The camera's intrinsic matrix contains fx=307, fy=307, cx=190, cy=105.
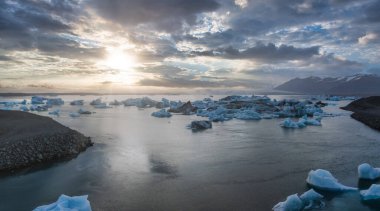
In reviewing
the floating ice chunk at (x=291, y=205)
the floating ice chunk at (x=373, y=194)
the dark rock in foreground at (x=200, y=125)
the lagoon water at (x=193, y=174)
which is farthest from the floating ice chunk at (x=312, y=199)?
the dark rock in foreground at (x=200, y=125)

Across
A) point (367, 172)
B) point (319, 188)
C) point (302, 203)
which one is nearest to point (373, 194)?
point (319, 188)

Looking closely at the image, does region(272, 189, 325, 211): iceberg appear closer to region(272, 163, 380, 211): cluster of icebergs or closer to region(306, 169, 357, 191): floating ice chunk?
region(272, 163, 380, 211): cluster of icebergs

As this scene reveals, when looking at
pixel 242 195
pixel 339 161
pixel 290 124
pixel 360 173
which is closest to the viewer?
pixel 242 195

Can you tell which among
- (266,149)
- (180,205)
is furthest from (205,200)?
(266,149)

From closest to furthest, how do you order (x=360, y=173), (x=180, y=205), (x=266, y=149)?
1. (x=180, y=205)
2. (x=360, y=173)
3. (x=266, y=149)

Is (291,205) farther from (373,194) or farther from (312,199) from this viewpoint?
(373,194)

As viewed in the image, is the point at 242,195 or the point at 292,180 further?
the point at 292,180

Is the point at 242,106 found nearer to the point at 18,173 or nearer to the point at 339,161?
the point at 339,161
